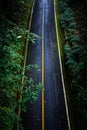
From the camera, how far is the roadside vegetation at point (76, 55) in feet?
46.8

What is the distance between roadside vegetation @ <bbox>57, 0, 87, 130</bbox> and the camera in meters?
14.3

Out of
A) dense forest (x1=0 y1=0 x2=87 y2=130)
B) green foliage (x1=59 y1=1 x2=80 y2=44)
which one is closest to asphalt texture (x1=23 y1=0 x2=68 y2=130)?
dense forest (x1=0 y1=0 x2=87 y2=130)

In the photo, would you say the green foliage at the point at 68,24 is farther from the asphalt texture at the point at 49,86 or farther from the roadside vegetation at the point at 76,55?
the asphalt texture at the point at 49,86

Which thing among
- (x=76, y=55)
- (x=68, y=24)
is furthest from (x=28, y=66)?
(x=68, y=24)

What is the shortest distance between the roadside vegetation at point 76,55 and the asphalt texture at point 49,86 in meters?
0.90

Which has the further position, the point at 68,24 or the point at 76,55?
the point at 68,24

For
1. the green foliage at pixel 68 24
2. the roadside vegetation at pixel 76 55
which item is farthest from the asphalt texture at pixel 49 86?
the green foliage at pixel 68 24

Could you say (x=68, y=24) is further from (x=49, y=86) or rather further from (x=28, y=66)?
(x=28, y=66)

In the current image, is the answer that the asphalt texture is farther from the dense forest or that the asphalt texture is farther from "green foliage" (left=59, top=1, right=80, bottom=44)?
"green foliage" (left=59, top=1, right=80, bottom=44)

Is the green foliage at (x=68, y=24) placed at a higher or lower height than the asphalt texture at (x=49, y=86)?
higher

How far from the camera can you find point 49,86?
53.6 ft

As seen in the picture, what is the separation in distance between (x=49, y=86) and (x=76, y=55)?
15.3 feet

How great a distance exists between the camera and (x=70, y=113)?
14.0 metres

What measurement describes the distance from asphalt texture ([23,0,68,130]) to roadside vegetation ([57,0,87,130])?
90 centimetres
